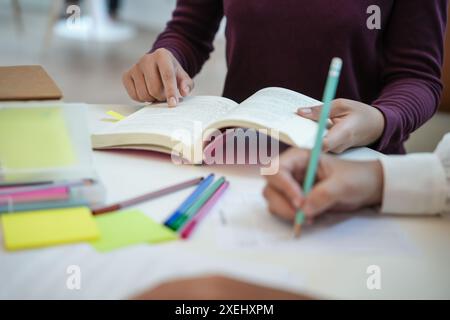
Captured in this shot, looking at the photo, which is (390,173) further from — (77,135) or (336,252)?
(77,135)

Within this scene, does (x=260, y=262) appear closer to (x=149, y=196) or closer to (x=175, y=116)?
(x=149, y=196)

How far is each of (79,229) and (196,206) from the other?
5.0 inches

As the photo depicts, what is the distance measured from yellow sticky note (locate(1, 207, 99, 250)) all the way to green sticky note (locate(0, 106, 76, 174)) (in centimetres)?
7

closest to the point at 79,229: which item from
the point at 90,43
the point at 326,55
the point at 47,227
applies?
the point at 47,227

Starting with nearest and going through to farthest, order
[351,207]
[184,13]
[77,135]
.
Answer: [351,207], [77,135], [184,13]

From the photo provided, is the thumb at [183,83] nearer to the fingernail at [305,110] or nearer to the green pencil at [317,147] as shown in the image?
the fingernail at [305,110]

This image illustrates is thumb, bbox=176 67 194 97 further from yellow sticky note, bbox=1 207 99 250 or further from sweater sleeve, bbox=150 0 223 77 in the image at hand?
yellow sticky note, bbox=1 207 99 250

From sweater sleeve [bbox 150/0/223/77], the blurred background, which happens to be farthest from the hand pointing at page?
the blurred background

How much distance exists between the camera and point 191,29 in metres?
1.13

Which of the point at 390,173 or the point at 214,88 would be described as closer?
the point at 390,173

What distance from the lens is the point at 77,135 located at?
2.39 ft
